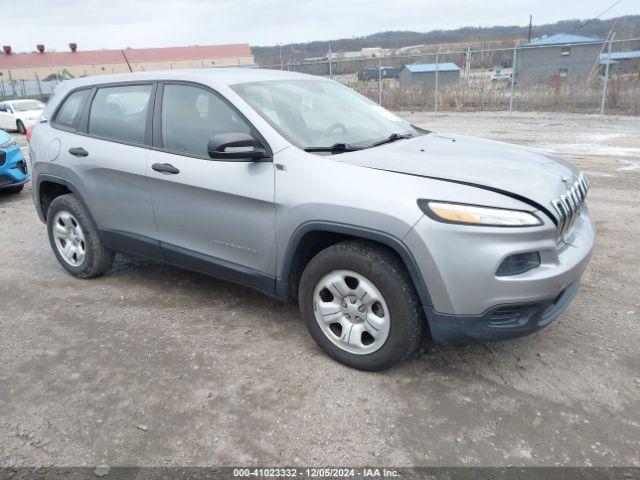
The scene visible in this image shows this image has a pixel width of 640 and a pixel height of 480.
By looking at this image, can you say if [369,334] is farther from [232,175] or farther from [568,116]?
[568,116]

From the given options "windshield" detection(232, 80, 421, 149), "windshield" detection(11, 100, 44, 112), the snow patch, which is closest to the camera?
"windshield" detection(232, 80, 421, 149)

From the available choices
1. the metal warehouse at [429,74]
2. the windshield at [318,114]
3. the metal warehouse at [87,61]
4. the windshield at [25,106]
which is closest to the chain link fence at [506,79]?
the metal warehouse at [429,74]

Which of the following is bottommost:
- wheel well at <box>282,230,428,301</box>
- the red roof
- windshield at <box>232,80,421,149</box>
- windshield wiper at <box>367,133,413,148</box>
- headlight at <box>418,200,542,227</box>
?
wheel well at <box>282,230,428,301</box>

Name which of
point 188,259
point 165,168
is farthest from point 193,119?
point 188,259

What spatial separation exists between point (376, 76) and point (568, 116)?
30.9ft

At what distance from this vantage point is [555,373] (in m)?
3.11

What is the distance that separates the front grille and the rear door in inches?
109

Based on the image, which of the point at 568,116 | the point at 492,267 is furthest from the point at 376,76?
the point at 492,267

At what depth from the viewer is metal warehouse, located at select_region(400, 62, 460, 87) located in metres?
22.2

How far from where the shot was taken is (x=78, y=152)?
14.4 ft

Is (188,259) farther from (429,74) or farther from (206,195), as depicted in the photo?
(429,74)

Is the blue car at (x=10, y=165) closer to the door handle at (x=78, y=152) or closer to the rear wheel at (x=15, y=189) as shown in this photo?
the rear wheel at (x=15, y=189)

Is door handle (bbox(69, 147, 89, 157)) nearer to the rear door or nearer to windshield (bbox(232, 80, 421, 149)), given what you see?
the rear door

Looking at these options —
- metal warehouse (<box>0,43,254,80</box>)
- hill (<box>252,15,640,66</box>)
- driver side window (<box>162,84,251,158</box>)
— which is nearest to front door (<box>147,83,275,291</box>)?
driver side window (<box>162,84,251,158</box>)
